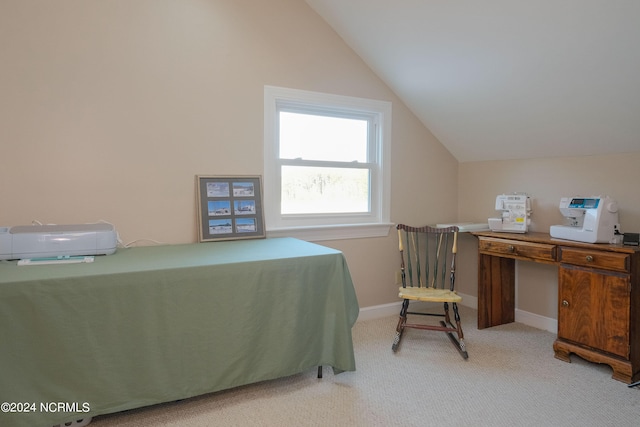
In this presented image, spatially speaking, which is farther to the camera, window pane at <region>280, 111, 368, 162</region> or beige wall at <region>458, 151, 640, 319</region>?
window pane at <region>280, 111, 368, 162</region>

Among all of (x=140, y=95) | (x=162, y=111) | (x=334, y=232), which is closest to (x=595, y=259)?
(x=334, y=232)

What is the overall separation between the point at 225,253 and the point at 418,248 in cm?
199

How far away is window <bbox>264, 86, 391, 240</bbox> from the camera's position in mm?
3012

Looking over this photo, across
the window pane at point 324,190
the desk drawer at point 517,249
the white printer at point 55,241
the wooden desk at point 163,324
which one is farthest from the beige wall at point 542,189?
the white printer at point 55,241

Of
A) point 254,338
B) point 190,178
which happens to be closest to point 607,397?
point 254,338

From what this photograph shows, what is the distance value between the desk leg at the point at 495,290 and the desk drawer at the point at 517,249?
0.37 ft

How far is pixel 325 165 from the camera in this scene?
323cm

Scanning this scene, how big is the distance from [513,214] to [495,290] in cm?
66

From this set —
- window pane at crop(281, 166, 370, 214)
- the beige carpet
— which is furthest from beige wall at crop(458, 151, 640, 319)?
window pane at crop(281, 166, 370, 214)

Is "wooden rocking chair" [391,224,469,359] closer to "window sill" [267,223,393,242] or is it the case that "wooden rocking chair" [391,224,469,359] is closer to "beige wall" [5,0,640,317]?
"window sill" [267,223,393,242]

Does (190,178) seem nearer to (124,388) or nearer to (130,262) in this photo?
(130,262)

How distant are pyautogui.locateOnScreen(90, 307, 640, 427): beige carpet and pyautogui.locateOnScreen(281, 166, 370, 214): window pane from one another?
1181 millimetres

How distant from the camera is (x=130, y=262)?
1.98 m

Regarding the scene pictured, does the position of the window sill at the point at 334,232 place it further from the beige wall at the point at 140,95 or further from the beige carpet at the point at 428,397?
the beige carpet at the point at 428,397
